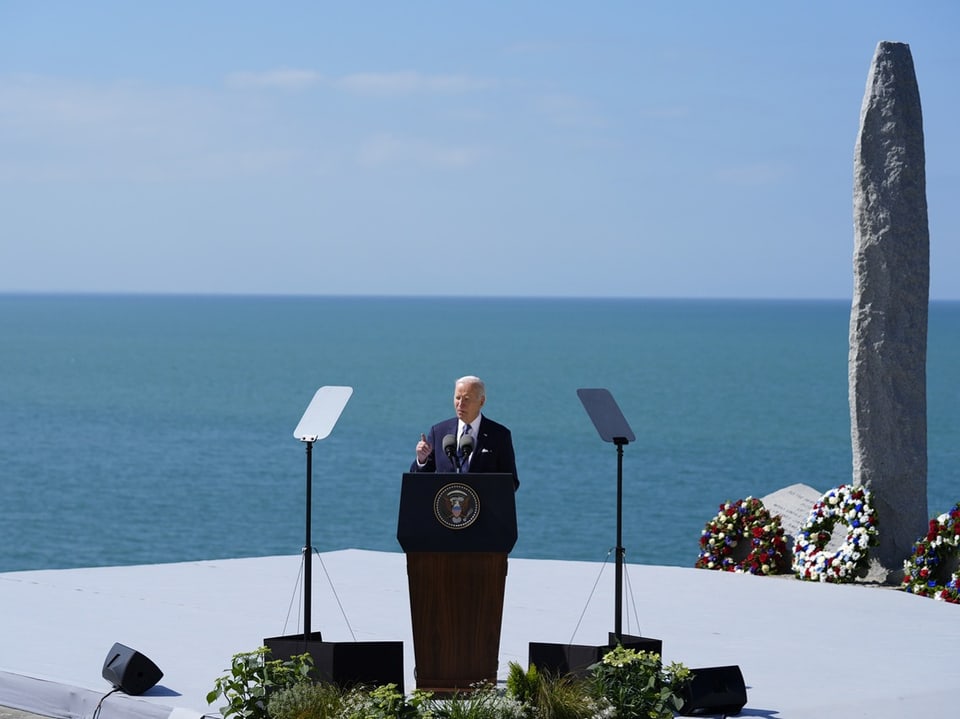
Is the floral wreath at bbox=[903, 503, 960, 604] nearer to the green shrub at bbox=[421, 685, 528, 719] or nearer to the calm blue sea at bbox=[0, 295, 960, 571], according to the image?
the green shrub at bbox=[421, 685, 528, 719]


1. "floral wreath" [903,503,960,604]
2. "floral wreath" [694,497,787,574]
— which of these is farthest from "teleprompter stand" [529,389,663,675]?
"floral wreath" [694,497,787,574]

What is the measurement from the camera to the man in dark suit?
24.6ft

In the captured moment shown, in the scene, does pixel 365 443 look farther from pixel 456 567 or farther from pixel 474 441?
pixel 456 567

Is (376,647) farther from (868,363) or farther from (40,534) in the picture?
(40,534)

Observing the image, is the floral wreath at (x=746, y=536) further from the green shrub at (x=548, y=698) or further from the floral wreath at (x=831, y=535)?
the green shrub at (x=548, y=698)

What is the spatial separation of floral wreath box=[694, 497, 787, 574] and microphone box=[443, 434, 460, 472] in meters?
5.36

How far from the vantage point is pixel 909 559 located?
11.5 m

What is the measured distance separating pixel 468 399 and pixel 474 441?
0.20m

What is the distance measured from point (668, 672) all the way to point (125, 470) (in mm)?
32293

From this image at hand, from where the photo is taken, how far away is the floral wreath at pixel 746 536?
12.4 m

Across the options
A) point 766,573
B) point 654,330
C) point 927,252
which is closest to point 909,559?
point 766,573

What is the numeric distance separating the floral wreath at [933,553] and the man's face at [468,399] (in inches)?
183

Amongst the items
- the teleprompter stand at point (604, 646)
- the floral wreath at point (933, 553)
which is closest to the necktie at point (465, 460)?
the teleprompter stand at point (604, 646)

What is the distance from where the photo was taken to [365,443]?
143 ft
